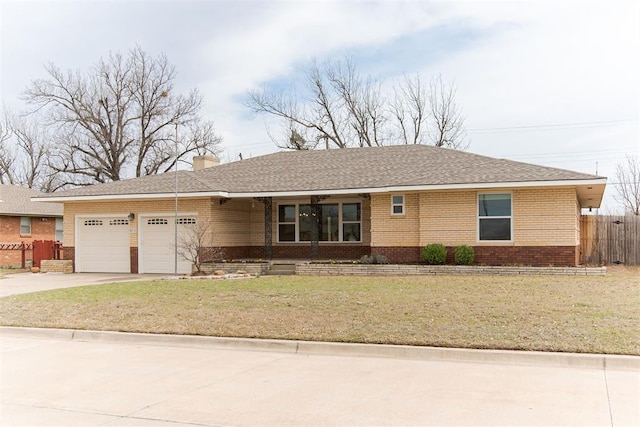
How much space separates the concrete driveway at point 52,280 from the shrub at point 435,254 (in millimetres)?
9185

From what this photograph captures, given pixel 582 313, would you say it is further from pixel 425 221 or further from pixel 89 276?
pixel 89 276

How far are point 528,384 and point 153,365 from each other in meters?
5.10

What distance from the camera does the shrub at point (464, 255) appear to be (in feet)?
63.4

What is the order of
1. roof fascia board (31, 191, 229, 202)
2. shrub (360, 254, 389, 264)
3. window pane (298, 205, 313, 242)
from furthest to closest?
window pane (298, 205, 313, 242) → roof fascia board (31, 191, 229, 202) → shrub (360, 254, 389, 264)

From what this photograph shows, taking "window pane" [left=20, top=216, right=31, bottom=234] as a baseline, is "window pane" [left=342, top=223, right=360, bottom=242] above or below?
below

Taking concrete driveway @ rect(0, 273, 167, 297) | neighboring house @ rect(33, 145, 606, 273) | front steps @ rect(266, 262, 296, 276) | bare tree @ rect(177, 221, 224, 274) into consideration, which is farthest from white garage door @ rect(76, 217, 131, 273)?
front steps @ rect(266, 262, 296, 276)

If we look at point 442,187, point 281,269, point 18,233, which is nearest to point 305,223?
point 281,269

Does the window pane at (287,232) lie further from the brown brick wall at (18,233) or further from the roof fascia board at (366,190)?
the brown brick wall at (18,233)

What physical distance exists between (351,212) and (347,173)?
1.57 metres

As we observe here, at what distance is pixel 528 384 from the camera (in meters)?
7.18

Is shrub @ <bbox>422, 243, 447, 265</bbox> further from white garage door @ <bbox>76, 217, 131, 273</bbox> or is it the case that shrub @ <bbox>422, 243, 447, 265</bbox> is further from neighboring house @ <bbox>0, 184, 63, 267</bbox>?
neighboring house @ <bbox>0, 184, 63, 267</bbox>

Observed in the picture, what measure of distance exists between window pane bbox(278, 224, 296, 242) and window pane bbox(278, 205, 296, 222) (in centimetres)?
24

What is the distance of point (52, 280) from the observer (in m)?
20.5

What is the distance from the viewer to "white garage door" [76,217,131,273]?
23.4 m
